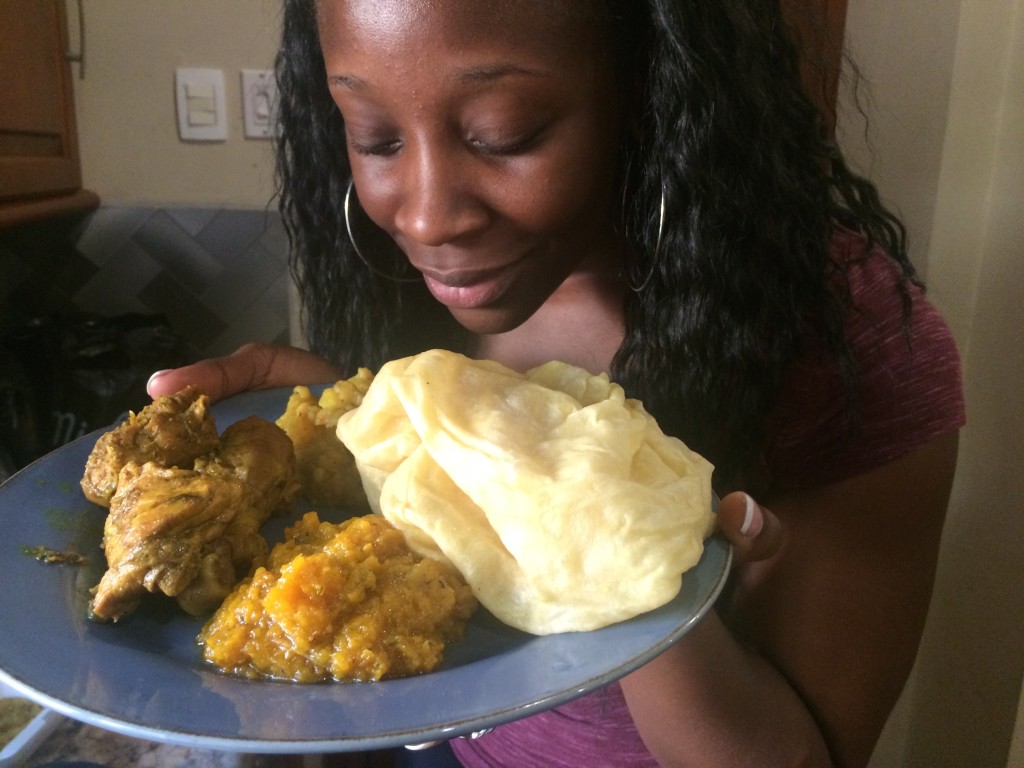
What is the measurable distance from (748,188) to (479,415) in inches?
14.8

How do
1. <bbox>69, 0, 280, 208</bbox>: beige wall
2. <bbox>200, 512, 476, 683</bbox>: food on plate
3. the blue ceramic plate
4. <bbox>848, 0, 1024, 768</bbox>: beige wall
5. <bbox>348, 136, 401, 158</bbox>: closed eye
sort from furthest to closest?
<bbox>69, 0, 280, 208</bbox>: beige wall, <bbox>848, 0, 1024, 768</bbox>: beige wall, <bbox>348, 136, 401, 158</bbox>: closed eye, <bbox>200, 512, 476, 683</bbox>: food on plate, the blue ceramic plate

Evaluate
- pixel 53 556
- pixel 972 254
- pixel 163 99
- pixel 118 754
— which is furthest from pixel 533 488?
pixel 163 99

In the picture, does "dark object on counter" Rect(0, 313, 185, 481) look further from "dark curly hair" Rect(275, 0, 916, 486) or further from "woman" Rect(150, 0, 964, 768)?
"dark curly hair" Rect(275, 0, 916, 486)

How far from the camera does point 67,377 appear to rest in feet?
5.44

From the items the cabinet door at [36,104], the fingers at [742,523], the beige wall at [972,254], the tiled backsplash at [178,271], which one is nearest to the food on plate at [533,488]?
the fingers at [742,523]

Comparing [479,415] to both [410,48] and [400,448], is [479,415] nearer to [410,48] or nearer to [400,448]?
[400,448]

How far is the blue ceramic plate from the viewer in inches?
20.4

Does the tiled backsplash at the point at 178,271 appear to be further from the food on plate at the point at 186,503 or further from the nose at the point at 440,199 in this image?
the nose at the point at 440,199

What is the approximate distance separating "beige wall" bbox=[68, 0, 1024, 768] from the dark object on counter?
5.04 ft

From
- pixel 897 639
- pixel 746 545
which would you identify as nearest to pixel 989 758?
pixel 897 639

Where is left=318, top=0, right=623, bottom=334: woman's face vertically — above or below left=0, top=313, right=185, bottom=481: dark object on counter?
above

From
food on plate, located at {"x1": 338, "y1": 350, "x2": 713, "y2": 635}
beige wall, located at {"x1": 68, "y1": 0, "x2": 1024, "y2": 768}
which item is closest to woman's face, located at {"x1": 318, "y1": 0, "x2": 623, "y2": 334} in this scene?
food on plate, located at {"x1": 338, "y1": 350, "x2": 713, "y2": 635}

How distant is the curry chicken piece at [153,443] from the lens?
2.64 feet

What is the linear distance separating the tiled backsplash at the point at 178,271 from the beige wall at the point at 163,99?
0.05m
